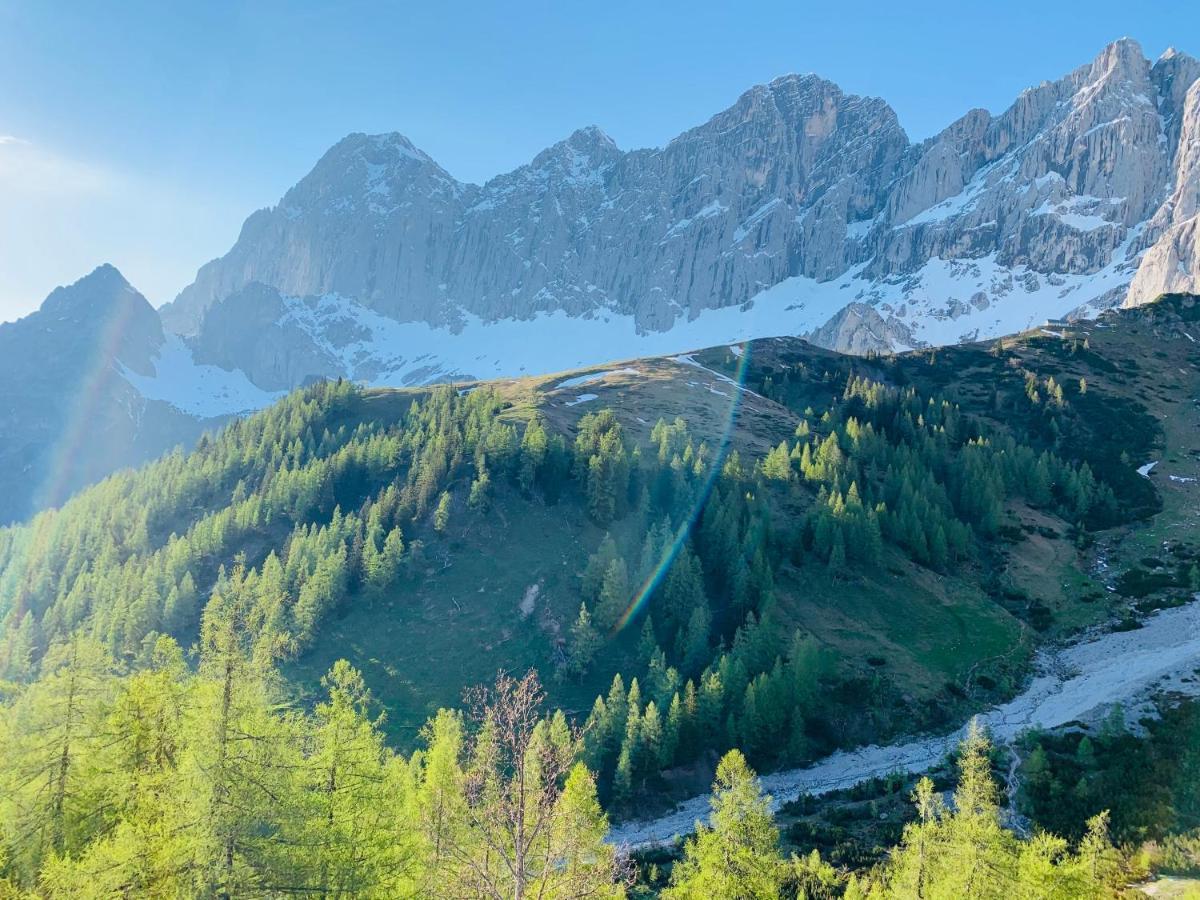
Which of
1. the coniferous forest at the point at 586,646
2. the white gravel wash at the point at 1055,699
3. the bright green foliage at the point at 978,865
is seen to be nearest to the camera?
the coniferous forest at the point at 586,646

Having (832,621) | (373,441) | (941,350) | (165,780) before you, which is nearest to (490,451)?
(373,441)

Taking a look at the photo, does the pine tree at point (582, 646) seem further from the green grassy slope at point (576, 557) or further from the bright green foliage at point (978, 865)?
the bright green foliage at point (978, 865)

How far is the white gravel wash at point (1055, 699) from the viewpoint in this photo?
208ft

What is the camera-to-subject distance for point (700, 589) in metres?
84.9

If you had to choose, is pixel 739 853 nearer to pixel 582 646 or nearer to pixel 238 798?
pixel 238 798

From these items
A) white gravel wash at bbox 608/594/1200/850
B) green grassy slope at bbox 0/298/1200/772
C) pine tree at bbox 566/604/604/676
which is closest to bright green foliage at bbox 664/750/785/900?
white gravel wash at bbox 608/594/1200/850

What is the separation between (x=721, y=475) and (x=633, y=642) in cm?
3117

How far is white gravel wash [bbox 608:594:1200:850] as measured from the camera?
63531 millimetres

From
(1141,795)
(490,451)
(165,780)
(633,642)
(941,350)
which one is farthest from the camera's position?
(941,350)

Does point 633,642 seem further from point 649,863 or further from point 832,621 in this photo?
point 649,863

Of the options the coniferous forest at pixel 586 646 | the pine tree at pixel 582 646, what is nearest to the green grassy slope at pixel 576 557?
the coniferous forest at pixel 586 646

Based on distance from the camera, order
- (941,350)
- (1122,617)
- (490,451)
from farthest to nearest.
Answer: (941,350), (490,451), (1122,617)

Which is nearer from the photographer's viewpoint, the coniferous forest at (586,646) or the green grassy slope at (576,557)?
the coniferous forest at (586,646)

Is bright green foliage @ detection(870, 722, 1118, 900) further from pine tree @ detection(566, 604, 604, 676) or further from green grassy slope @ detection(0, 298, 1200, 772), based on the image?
pine tree @ detection(566, 604, 604, 676)
